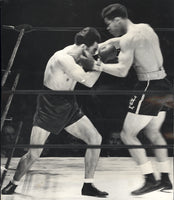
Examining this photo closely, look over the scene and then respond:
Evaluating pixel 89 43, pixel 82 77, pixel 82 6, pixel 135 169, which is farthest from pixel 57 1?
pixel 135 169

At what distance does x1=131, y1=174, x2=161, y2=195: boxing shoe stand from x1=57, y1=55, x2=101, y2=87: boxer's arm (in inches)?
29.4

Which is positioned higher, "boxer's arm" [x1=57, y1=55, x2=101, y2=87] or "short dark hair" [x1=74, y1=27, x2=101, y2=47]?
"short dark hair" [x1=74, y1=27, x2=101, y2=47]

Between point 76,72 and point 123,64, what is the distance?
1.08ft

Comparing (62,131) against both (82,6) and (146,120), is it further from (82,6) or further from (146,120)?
(82,6)

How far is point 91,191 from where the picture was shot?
9.66 feet

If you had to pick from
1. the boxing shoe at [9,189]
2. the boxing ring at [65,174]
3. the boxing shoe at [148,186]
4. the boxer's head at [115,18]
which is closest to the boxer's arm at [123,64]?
the boxer's head at [115,18]

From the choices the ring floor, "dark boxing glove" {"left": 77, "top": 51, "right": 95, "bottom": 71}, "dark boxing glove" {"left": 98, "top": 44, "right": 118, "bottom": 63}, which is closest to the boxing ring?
the ring floor

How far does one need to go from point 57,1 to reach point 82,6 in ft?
0.58

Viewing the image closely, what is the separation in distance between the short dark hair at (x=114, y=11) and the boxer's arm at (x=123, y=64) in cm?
20

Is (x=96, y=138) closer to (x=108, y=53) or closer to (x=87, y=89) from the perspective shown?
(x=87, y=89)

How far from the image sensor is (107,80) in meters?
3.04

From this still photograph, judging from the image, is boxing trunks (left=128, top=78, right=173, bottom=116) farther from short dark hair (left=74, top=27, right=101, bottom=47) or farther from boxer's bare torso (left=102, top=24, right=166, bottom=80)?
short dark hair (left=74, top=27, right=101, bottom=47)

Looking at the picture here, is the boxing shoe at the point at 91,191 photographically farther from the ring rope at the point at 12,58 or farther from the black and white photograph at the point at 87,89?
the ring rope at the point at 12,58

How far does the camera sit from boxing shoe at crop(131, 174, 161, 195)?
2.96m
